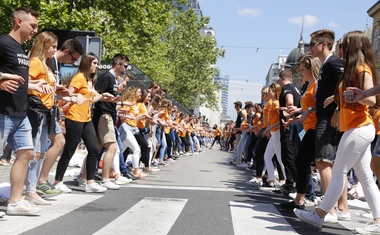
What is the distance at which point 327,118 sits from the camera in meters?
6.45

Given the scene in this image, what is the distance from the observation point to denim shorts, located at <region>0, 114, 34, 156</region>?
558 centimetres

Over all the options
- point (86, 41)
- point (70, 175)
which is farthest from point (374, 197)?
point (86, 41)

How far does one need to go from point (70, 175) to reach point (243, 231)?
5.87m

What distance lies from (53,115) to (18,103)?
1.51 meters

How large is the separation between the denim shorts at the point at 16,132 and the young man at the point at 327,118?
313 cm

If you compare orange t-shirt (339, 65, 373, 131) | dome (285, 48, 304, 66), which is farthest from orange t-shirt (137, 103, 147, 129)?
dome (285, 48, 304, 66)

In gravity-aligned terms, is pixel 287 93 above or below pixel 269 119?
above

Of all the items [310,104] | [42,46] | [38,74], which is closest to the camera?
[38,74]

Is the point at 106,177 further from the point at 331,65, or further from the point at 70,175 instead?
the point at 331,65

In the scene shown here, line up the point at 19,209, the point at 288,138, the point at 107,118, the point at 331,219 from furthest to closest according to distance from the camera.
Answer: the point at 107,118 < the point at 288,138 < the point at 331,219 < the point at 19,209

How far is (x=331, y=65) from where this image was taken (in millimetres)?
6445

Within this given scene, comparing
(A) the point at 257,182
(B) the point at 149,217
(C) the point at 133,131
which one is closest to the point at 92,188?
(B) the point at 149,217

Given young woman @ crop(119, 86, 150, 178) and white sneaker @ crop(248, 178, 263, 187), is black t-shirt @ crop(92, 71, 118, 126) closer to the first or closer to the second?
young woman @ crop(119, 86, 150, 178)

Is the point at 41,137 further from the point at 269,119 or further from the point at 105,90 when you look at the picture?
the point at 269,119
